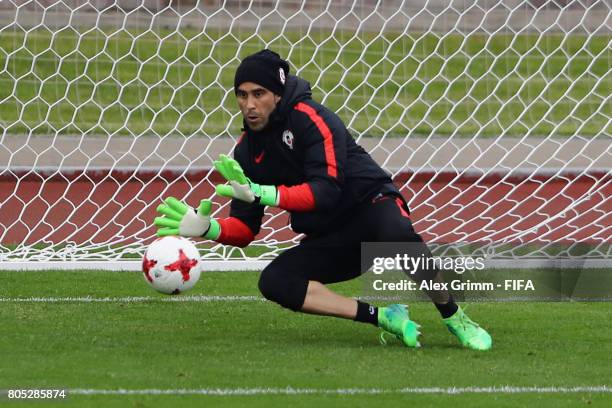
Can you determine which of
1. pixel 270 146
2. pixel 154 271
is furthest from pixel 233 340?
pixel 270 146

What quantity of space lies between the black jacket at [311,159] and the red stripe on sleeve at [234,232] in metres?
0.13

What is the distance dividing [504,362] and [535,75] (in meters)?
6.19

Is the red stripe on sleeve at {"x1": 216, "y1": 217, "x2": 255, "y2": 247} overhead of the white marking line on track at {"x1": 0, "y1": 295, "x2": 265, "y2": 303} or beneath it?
overhead

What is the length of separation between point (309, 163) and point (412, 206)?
16.0 feet

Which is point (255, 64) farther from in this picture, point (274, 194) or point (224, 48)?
point (224, 48)

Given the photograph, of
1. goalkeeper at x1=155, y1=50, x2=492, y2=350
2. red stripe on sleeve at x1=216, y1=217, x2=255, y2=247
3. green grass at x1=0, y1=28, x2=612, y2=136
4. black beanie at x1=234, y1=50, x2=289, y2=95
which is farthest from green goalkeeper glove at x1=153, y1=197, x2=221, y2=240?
green grass at x1=0, y1=28, x2=612, y2=136

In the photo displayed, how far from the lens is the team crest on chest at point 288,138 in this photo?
6.54m

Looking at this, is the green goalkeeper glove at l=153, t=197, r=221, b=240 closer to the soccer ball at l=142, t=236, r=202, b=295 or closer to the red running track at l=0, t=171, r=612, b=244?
the soccer ball at l=142, t=236, r=202, b=295

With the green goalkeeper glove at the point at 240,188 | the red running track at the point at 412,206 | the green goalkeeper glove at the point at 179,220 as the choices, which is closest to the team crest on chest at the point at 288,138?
the green goalkeeper glove at the point at 240,188

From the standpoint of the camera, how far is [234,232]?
6.95 m

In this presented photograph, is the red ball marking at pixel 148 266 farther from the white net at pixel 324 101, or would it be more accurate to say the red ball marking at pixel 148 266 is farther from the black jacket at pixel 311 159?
the white net at pixel 324 101

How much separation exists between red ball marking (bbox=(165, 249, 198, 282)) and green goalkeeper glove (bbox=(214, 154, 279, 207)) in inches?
32.4

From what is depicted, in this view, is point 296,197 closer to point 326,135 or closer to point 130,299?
point 326,135

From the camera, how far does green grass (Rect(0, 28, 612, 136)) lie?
11.5 meters
